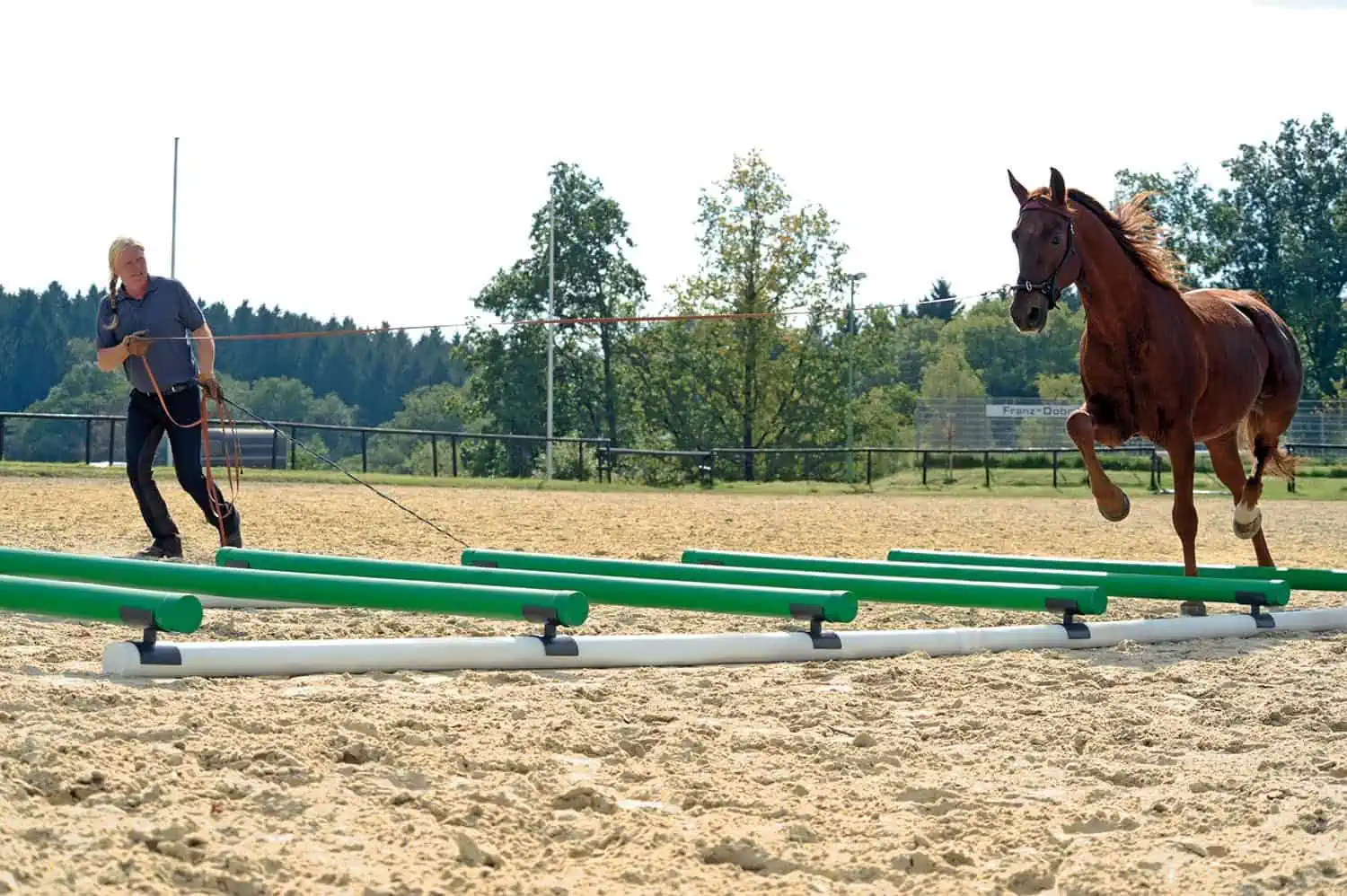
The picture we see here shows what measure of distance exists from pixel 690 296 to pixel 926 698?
44.0m

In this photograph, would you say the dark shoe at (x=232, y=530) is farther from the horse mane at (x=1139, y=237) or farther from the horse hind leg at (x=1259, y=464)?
the horse hind leg at (x=1259, y=464)

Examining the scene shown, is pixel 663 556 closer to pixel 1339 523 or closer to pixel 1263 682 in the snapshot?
pixel 1263 682

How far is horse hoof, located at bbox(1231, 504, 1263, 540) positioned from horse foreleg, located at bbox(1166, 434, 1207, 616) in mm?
675

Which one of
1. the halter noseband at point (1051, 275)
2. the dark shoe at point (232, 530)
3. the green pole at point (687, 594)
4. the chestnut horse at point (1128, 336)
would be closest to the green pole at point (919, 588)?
the green pole at point (687, 594)

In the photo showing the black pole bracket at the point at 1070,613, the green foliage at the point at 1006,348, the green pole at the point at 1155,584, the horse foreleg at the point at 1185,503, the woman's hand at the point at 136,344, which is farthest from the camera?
the green foliage at the point at 1006,348

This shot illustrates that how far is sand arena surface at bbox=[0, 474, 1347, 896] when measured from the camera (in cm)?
344

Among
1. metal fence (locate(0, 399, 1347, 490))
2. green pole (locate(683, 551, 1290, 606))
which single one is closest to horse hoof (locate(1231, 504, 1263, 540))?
green pole (locate(683, 551, 1290, 606))

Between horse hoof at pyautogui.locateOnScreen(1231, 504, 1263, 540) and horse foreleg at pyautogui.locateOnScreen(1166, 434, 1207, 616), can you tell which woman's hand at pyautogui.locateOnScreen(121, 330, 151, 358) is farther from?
horse hoof at pyautogui.locateOnScreen(1231, 504, 1263, 540)

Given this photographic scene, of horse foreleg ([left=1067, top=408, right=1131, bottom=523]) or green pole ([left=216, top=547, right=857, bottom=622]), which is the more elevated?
horse foreleg ([left=1067, top=408, right=1131, bottom=523])

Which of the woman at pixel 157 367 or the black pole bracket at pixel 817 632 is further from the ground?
the woman at pixel 157 367

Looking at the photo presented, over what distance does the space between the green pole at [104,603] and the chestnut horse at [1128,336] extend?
451cm

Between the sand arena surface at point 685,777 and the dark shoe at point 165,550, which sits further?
the dark shoe at point 165,550

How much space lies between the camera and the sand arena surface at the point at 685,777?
3.44 metres

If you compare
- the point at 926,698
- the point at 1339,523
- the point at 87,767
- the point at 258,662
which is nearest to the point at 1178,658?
the point at 926,698
